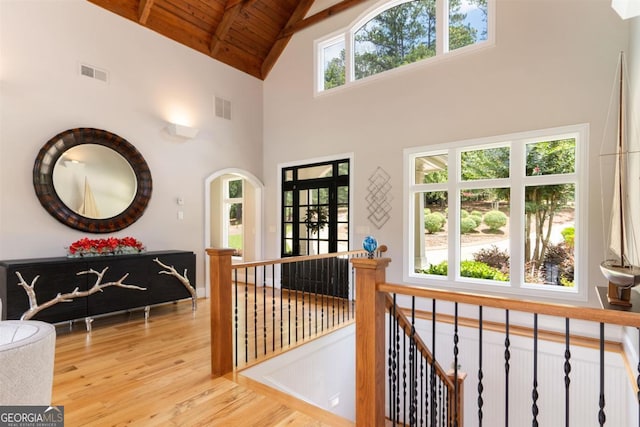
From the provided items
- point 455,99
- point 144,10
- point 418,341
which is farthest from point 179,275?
point 455,99

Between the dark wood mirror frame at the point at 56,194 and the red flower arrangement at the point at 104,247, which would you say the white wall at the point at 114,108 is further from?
the red flower arrangement at the point at 104,247

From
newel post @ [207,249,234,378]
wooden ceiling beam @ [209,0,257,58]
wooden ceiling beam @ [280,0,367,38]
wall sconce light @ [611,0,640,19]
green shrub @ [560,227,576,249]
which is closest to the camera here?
wall sconce light @ [611,0,640,19]

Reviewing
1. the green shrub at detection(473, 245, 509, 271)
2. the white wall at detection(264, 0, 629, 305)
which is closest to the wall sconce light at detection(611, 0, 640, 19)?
the white wall at detection(264, 0, 629, 305)

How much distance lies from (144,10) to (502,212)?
573cm

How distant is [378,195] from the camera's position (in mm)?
5281

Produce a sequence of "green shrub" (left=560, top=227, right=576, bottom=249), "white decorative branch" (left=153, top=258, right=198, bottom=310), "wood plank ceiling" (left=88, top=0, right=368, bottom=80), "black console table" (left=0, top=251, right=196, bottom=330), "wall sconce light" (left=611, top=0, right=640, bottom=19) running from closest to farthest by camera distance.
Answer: "wall sconce light" (left=611, top=0, right=640, bottom=19) < "black console table" (left=0, top=251, right=196, bottom=330) < "green shrub" (left=560, top=227, right=576, bottom=249) < "white decorative branch" (left=153, top=258, right=198, bottom=310) < "wood plank ceiling" (left=88, top=0, right=368, bottom=80)

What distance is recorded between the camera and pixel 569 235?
3.95 meters

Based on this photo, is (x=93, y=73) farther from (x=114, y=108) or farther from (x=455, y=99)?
(x=455, y=99)

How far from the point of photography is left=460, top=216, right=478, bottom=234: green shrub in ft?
14.9

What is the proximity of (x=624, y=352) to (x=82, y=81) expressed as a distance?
7.04 meters

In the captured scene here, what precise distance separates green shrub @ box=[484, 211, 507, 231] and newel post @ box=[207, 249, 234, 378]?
340 centimetres

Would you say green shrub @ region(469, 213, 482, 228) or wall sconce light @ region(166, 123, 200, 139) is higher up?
wall sconce light @ region(166, 123, 200, 139)

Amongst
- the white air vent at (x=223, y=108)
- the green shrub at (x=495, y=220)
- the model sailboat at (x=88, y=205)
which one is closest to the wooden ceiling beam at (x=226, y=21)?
the white air vent at (x=223, y=108)

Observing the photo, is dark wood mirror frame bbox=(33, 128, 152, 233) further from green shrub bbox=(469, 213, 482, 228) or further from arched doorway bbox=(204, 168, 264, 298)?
green shrub bbox=(469, 213, 482, 228)
